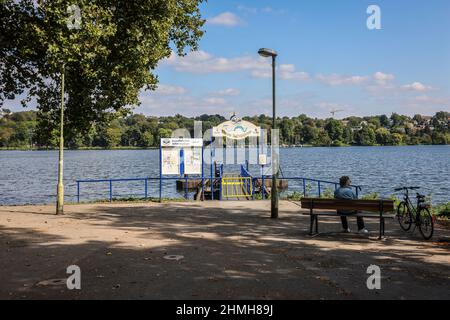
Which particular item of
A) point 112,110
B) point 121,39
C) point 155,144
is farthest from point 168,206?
point 155,144

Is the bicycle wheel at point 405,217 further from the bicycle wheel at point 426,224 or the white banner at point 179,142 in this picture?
the white banner at point 179,142

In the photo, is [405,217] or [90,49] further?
[90,49]

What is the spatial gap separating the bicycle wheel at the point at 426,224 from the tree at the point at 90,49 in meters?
11.6

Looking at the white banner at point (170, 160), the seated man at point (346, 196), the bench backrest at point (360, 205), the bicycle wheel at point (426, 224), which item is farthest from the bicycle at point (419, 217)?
the white banner at point (170, 160)

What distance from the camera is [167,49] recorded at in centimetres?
1980

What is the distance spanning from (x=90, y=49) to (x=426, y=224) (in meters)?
12.9

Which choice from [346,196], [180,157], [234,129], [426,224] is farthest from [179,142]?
[426,224]

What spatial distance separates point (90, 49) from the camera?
1598cm

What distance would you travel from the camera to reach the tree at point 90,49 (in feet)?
50.8

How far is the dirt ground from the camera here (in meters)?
6.47

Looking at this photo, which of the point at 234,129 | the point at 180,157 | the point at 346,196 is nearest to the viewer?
the point at 346,196

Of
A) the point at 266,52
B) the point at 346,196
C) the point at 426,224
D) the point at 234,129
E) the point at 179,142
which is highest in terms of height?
the point at 266,52

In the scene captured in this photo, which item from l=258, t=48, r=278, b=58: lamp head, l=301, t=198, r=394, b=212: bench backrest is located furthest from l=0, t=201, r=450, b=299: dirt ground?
l=258, t=48, r=278, b=58: lamp head

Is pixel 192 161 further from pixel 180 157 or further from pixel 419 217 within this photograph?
pixel 419 217
